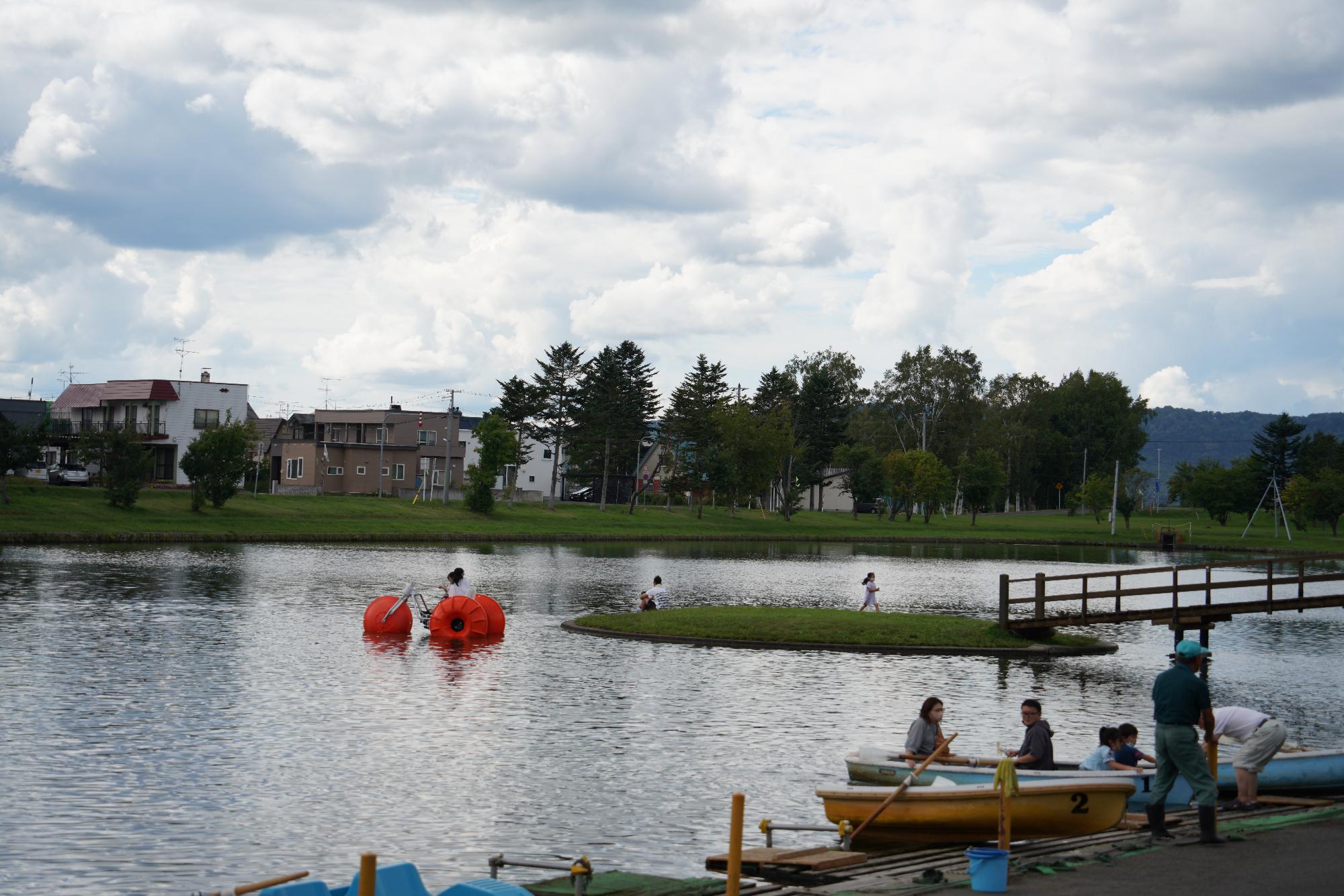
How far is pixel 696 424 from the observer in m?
140

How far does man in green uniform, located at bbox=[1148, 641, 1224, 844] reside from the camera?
15.8 meters

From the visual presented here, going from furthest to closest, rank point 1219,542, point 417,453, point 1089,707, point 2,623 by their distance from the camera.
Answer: point 417,453 < point 1219,542 < point 2,623 < point 1089,707

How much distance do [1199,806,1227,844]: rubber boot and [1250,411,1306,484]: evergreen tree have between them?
15494 centimetres

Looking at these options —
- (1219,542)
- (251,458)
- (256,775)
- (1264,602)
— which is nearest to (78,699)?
(256,775)

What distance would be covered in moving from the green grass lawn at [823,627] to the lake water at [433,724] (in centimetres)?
154

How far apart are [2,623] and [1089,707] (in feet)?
99.2

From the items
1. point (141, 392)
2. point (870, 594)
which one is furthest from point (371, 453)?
point (870, 594)

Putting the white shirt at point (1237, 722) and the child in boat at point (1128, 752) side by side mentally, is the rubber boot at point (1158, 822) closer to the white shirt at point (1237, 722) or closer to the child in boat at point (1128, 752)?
the child in boat at point (1128, 752)

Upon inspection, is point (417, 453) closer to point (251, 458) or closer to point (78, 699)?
point (251, 458)

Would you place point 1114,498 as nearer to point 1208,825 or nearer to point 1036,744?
point 1036,744

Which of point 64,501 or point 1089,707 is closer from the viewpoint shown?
point 1089,707

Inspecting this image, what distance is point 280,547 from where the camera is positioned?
79.6 m

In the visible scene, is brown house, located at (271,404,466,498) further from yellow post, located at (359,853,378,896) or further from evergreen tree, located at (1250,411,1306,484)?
yellow post, located at (359,853,378,896)

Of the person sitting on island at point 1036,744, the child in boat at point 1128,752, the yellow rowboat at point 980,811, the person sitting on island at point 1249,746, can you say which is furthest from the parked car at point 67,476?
the person sitting on island at point 1249,746
